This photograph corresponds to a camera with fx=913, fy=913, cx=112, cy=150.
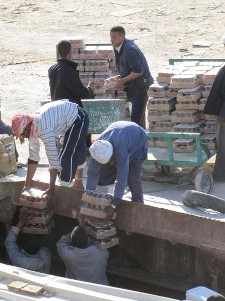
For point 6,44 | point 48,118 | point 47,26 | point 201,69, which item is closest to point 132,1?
point 47,26

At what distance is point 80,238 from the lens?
10.7 metres

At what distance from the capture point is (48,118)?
10.7m

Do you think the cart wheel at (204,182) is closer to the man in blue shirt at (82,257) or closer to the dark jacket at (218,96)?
the dark jacket at (218,96)

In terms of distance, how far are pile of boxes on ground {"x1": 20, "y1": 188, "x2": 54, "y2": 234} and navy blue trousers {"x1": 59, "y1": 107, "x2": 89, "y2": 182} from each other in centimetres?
54

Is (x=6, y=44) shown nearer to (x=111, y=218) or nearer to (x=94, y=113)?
(x=94, y=113)

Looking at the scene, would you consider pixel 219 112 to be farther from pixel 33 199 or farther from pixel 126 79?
pixel 33 199

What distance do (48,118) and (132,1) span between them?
15015 millimetres

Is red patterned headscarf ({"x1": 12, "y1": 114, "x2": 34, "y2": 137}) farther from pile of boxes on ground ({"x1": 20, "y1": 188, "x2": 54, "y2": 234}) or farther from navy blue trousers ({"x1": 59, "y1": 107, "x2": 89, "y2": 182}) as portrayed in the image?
pile of boxes on ground ({"x1": 20, "y1": 188, "x2": 54, "y2": 234})

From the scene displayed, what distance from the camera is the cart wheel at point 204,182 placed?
11.7m

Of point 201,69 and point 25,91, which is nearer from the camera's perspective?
point 201,69

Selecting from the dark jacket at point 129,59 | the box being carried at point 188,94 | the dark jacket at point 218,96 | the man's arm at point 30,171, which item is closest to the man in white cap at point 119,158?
the man's arm at point 30,171

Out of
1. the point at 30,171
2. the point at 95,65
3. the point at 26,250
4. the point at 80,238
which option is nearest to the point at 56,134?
the point at 30,171

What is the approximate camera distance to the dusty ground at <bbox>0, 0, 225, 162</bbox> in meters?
19.9

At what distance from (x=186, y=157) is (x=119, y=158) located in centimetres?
197
